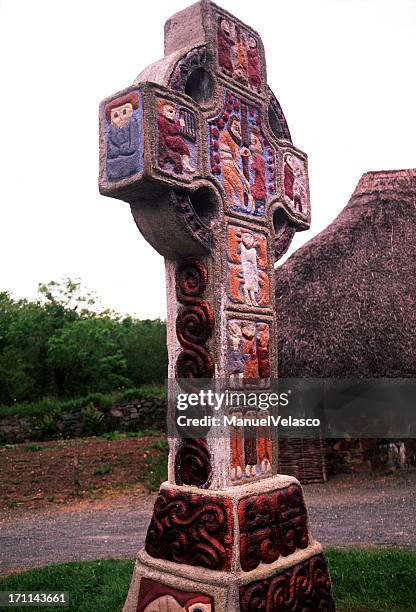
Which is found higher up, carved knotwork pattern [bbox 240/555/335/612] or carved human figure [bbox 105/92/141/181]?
carved human figure [bbox 105/92/141/181]

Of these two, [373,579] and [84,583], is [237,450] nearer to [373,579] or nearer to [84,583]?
[373,579]

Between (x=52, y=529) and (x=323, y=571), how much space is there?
171 inches

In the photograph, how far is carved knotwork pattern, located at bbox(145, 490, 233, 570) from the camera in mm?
2691

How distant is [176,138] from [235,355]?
113cm

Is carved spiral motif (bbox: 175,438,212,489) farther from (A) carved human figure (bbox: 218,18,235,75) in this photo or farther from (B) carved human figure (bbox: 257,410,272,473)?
(A) carved human figure (bbox: 218,18,235,75)

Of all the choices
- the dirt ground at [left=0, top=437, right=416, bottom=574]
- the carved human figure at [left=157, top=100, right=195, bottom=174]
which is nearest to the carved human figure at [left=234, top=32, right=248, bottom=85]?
the carved human figure at [left=157, top=100, right=195, bottom=174]

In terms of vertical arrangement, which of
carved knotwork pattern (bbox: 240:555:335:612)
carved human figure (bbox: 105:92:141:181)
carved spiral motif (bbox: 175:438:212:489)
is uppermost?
carved human figure (bbox: 105:92:141:181)

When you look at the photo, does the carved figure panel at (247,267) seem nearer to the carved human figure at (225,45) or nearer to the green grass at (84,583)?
the carved human figure at (225,45)

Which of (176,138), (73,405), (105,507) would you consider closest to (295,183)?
(176,138)

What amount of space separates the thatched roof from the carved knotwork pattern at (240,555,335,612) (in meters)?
5.35

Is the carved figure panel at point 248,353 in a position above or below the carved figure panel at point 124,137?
below

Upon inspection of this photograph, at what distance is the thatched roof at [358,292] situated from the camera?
8211 millimetres

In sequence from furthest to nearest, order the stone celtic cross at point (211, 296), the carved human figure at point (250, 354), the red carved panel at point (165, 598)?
the carved human figure at point (250, 354) → the stone celtic cross at point (211, 296) → the red carved panel at point (165, 598)

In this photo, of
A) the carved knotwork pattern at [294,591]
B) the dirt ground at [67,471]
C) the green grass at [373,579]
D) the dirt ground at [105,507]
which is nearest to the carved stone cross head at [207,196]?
the carved knotwork pattern at [294,591]
